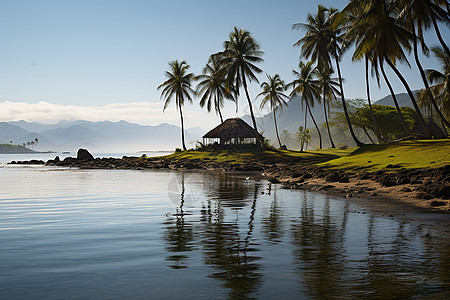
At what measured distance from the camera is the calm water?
5.49 metres

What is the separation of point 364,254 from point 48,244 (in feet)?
22.2

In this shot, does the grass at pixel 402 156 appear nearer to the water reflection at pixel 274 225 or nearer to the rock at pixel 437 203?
the rock at pixel 437 203

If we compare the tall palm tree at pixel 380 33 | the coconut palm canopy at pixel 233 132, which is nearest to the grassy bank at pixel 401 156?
the tall palm tree at pixel 380 33

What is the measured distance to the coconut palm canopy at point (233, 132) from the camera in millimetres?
58344

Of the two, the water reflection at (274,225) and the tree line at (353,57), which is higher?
the tree line at (353,57)

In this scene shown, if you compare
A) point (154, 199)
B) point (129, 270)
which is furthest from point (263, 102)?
point (129, 270)

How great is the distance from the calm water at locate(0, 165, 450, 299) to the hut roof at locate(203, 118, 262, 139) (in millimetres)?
44412

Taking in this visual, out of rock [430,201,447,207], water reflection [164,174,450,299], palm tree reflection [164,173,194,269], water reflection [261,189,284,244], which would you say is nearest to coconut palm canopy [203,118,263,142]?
rock [430,201,447,207]

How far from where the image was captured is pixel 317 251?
7.63 m

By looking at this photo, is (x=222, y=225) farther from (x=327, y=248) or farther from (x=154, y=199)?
(x=154, y=199)

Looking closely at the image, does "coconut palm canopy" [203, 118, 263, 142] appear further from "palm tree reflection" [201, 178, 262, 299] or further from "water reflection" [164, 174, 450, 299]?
"palm tree reflection" [201, 178, 262, 299]

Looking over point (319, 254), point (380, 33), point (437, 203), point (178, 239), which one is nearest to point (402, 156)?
point (380, 33)

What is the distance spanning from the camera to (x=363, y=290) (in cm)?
535

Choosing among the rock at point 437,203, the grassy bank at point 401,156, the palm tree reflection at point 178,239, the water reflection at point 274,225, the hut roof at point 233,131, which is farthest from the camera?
the hut roof at point 233,131
